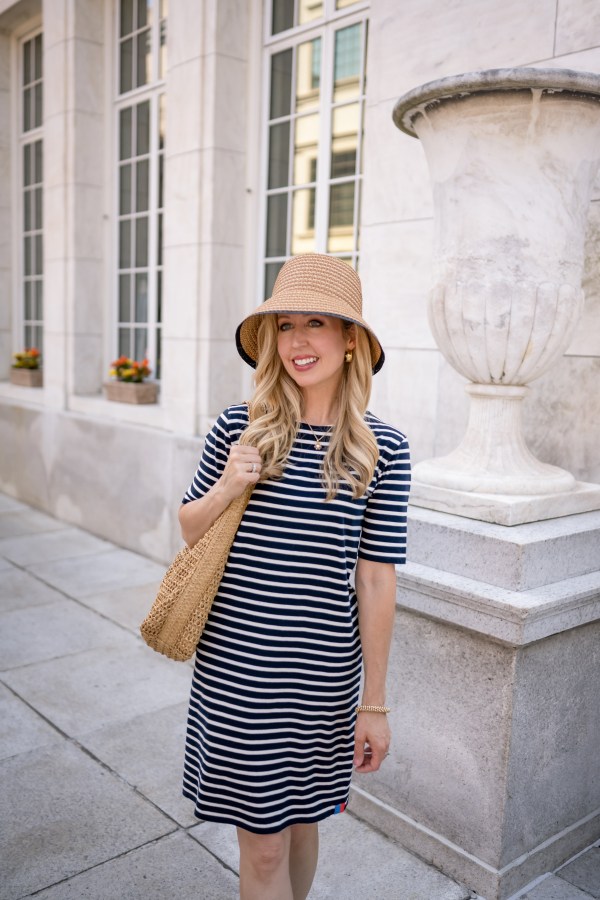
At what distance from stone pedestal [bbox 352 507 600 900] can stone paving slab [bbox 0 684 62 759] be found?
1.59m

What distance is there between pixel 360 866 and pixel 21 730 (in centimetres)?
175

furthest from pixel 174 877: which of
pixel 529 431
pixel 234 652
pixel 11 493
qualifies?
pixel 11 493

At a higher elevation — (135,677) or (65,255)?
(65,255)

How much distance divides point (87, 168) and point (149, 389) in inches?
94.7

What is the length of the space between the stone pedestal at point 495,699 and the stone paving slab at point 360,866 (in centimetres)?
7

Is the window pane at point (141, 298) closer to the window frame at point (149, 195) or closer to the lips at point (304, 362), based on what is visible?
the window frame at point (149, 195)

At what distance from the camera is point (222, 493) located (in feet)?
6.30

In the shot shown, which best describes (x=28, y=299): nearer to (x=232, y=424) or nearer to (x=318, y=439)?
(x=232, y=424)

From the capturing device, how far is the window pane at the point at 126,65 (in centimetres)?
754

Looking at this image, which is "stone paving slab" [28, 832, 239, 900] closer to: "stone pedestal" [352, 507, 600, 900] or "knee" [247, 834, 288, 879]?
"stone pedestal" [352, 507, 600, 900]

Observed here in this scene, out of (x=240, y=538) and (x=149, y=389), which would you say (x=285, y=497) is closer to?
(x=240, y=538)

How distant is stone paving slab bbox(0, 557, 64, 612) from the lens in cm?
549

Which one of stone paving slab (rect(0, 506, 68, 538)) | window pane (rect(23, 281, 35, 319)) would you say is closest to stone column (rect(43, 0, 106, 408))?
stone paving slab (rect(0, 506, 68, 538))

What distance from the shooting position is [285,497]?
1960 millimetres
